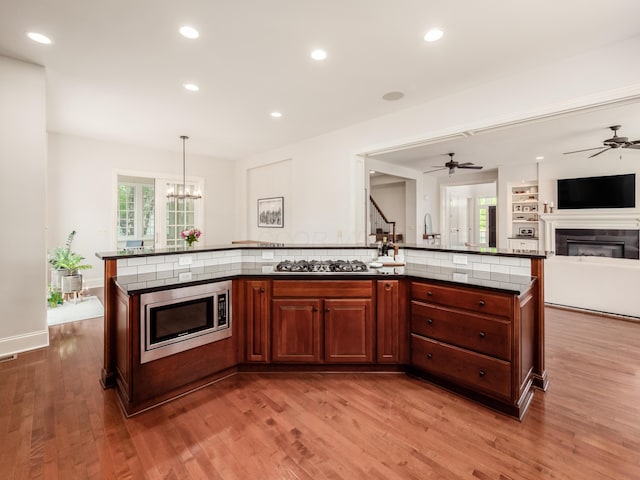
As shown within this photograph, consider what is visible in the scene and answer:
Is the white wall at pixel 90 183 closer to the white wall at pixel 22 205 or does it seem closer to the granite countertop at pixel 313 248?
the white wall at pixel 22 205

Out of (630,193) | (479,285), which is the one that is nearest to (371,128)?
(479,285)

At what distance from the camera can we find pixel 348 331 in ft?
8.67

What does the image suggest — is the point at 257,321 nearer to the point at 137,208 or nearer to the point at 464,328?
the point at 464,328

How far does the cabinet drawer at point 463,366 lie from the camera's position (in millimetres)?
2121

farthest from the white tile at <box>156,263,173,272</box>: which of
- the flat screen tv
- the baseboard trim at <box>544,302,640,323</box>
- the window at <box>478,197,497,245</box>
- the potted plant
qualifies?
the window at <box>478,197,497,245</box>

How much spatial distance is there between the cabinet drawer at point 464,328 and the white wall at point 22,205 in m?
3.76

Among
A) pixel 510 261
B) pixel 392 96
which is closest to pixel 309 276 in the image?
pixel 510 261

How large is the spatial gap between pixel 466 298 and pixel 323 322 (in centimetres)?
115

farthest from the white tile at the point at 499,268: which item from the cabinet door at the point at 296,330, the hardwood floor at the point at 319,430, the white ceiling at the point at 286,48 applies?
the white ceiling at the point at 286,48

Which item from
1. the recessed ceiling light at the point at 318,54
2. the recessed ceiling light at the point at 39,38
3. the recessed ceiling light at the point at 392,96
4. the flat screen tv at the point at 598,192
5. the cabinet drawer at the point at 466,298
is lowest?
the cabinet drawer at the point at 466,298

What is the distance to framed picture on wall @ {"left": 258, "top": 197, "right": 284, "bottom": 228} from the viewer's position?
21.1 feet

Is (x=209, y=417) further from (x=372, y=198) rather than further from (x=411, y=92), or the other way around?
(x=372, y=198)

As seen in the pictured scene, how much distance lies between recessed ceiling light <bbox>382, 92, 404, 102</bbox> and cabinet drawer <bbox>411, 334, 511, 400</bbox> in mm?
2799

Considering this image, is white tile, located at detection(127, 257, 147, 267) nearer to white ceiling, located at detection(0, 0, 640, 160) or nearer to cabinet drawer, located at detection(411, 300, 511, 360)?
white ceiling, located at detection(0, 0, 640, 160)
